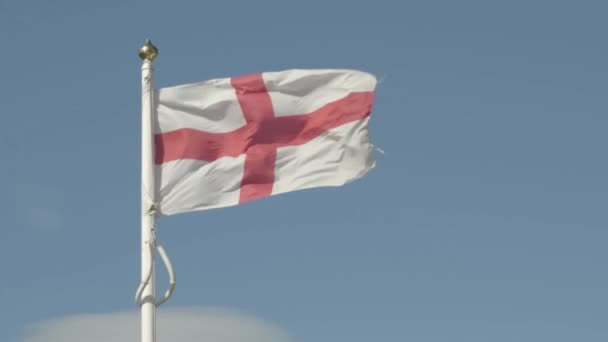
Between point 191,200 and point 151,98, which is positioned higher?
point 151,98

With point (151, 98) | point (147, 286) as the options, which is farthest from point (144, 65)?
point (147, 286)

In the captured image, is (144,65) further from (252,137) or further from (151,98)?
(252,137)

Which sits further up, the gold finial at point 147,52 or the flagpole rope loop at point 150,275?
the gold finial at point 147,52

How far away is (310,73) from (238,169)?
201 centimetres

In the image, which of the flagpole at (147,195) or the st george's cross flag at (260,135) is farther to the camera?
the st george's cross flag at (260,135)

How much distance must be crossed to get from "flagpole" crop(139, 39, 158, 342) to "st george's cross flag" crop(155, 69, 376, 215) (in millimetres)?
354

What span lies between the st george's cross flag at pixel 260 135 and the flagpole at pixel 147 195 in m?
0.35

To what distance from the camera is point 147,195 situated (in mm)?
19938

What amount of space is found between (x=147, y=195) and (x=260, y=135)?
8.18ft

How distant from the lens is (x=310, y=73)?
21.9 meters

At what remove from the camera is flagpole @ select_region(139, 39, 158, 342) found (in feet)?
62.6

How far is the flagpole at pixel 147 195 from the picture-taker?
1908 cm

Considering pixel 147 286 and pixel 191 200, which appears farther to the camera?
pixel 191 200

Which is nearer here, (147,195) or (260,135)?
(147,195)
